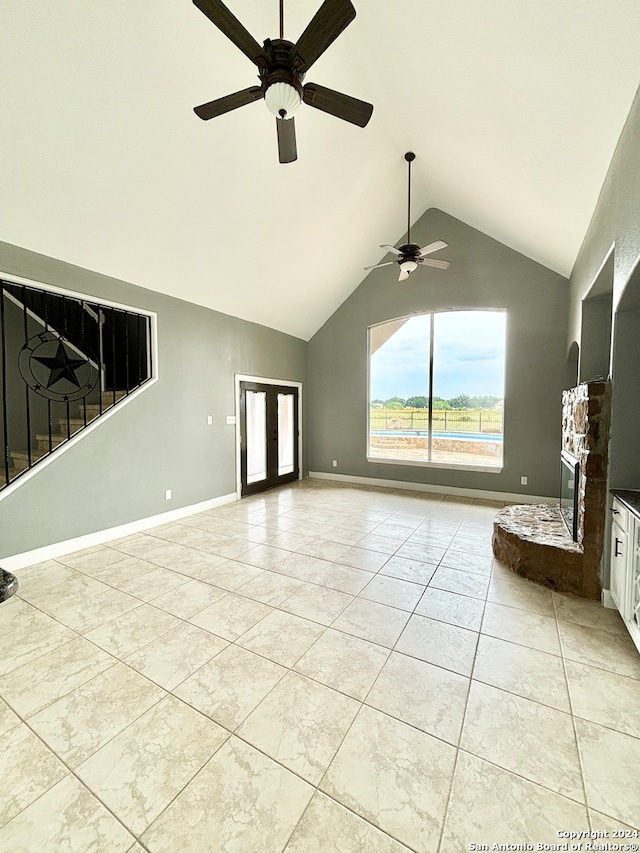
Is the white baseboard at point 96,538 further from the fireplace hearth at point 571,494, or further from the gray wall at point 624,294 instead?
the gray wall at point 624,294

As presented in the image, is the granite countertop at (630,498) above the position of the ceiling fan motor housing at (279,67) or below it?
below

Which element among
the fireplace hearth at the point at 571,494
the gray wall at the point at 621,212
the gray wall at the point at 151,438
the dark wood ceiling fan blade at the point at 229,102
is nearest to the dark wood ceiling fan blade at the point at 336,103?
the dark wood ceiling fan blade at the point at 229,102

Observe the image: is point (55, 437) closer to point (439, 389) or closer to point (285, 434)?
point (285, 434)

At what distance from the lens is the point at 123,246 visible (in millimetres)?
3596

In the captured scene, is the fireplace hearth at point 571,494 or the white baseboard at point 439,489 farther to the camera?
the white baseboard at point 439,489

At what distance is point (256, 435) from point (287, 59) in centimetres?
486

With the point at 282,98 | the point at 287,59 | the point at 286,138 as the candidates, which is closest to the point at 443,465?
the point at 286,138

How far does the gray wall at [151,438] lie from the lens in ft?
10.8

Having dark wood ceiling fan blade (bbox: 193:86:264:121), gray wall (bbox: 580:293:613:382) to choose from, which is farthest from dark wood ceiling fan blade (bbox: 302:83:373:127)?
gray wall (bbox: 580:293:613:382)

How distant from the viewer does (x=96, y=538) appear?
3760mm

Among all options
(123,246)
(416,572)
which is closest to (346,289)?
(123,246)

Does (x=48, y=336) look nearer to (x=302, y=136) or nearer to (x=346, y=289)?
(x=302, y=136)

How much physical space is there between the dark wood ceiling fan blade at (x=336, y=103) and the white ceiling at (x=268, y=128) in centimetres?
74

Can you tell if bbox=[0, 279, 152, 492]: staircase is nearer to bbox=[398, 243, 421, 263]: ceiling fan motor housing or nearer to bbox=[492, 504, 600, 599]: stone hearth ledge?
bbox=[398, 243, 421, 263]: ceiling fan motor housing
